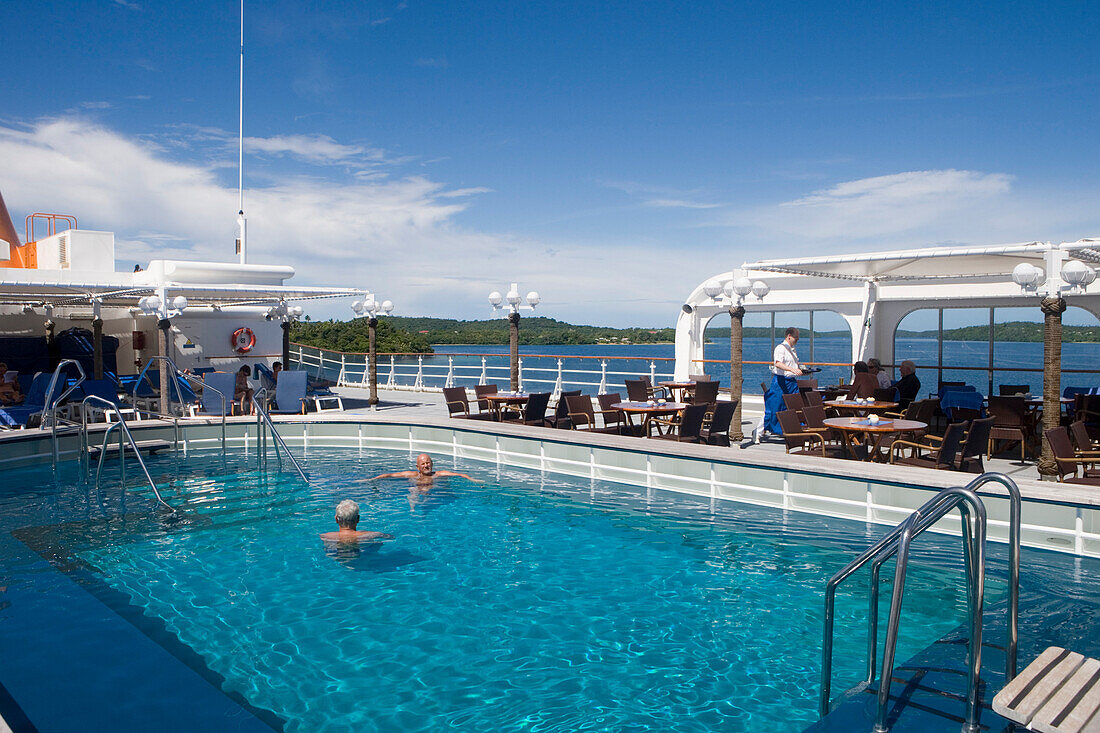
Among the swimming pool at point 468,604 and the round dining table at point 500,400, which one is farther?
the round dining table at point 500,400

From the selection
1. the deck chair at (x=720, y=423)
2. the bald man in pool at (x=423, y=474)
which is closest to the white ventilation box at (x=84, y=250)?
the bald man in pool at (x=423, y=474)

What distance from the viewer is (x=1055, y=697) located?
2.33m

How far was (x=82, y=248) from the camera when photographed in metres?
17.0

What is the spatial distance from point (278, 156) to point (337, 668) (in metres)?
23.7

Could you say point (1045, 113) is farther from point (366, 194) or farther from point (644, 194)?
point (366, 194)

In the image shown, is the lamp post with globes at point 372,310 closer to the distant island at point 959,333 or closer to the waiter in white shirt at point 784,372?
the distant island at point 959,333

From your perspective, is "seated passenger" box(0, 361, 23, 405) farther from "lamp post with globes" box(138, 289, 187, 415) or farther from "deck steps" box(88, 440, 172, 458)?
"deck steps" box(88, 440, 172, 458)

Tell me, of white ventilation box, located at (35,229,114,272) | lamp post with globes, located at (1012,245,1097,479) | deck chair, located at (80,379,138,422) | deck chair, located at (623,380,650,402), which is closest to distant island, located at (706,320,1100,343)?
deck chair, located at (623,380,650,402)

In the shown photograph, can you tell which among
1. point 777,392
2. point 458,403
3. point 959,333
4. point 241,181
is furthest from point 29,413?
point 959,333

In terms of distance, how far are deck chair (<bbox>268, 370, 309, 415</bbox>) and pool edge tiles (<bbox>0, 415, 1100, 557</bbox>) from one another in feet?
4.63

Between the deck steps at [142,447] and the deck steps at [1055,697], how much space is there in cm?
1014

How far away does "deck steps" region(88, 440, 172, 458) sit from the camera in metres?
9.67

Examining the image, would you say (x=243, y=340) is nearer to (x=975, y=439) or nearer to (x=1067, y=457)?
(x=975, y=439)

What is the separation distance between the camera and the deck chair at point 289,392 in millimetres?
13156
